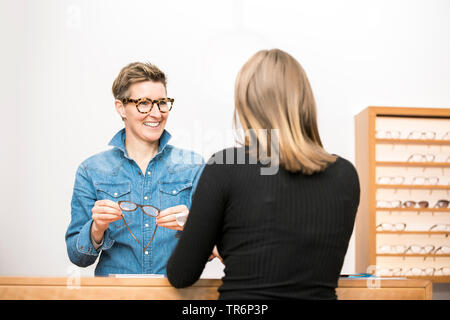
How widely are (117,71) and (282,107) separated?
2.89m

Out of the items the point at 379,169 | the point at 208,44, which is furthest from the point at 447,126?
the point at 208,44

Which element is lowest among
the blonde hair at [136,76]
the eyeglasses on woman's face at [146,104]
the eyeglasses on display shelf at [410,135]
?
the eyeglasses on display shelf at [410,135]

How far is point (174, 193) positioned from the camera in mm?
2436

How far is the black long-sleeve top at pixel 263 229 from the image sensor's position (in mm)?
1069

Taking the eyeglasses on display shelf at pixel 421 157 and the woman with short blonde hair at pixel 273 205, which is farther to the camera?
the eyeglasses on display shelf at pixel 421 157

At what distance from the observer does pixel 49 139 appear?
3.68 metres

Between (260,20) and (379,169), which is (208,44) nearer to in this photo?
(260,20)

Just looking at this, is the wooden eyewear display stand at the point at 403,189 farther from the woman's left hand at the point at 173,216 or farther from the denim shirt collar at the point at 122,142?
the woman's left hand at the point at 173,216

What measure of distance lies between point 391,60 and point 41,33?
10.2 feet

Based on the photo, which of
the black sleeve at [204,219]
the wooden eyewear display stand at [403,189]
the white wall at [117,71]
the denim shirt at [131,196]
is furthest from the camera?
the white wall at [117,71]

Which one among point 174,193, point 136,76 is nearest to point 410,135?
point 174,193

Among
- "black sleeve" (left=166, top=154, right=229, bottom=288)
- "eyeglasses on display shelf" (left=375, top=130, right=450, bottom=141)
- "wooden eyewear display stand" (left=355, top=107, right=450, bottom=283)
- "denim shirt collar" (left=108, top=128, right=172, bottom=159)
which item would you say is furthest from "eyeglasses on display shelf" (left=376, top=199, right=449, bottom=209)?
"black sleeve" (left=166, top=154, right=229, bottom=288)

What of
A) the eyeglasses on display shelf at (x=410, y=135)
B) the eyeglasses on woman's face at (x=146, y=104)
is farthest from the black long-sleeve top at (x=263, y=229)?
the eyeglasses on display shelf at (x=410, y=135)

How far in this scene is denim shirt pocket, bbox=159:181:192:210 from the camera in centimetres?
240
